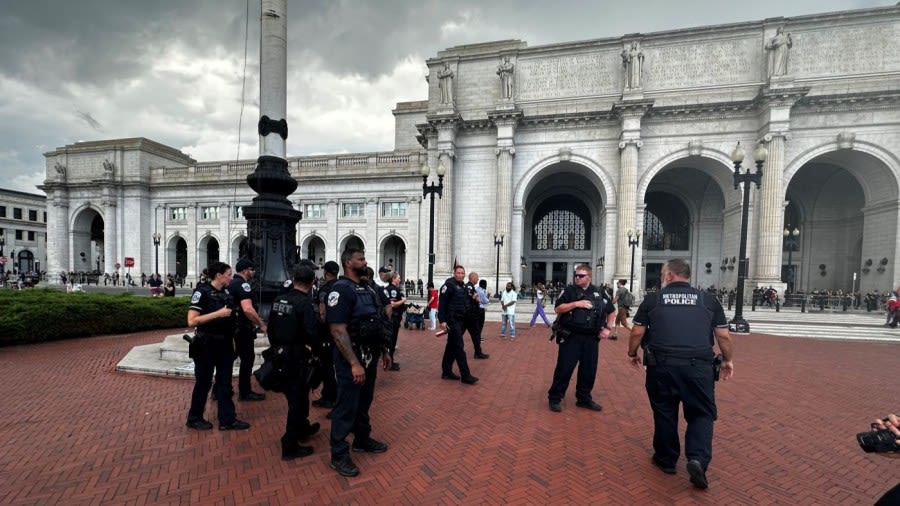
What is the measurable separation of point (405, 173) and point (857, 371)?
3159 cm

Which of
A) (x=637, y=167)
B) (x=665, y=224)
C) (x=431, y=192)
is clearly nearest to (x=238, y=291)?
(x=431, y=192)

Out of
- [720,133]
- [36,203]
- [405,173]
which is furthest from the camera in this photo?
[36,203]

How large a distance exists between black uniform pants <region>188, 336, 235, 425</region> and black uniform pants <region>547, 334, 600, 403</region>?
4402mm

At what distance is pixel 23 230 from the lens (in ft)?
192

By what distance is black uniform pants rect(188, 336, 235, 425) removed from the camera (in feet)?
14.5

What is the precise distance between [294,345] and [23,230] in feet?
284

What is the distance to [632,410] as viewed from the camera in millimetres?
5504

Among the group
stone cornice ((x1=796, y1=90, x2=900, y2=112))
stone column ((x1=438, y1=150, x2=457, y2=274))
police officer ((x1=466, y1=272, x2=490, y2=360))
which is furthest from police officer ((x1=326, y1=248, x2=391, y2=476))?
stone cornice ((x1=796, y1=90, x2=900, y2=112))

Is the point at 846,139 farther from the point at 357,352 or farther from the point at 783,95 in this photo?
the point at 357,352

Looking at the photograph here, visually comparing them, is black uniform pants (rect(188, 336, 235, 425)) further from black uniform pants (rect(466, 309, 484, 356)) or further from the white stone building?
the white stone building

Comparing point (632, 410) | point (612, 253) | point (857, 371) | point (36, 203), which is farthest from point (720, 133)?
point (36, 203)

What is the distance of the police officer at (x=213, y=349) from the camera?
4.40m

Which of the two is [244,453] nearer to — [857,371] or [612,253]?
[857,371]

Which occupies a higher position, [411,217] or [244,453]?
[411,217]
